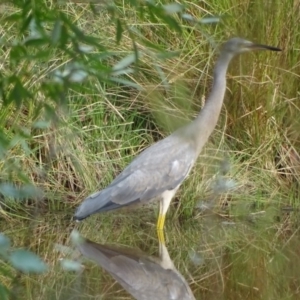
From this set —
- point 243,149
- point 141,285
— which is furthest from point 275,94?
point 141,285

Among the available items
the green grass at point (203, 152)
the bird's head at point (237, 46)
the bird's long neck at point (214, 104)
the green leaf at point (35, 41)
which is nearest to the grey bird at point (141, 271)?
the green grass at point (203, 152)

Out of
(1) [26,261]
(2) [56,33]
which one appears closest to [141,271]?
(2) [56,33]

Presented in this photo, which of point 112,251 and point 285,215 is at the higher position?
point 112,251

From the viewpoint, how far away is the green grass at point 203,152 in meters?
5.82

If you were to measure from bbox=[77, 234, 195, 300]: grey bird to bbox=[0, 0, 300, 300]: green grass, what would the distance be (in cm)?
25

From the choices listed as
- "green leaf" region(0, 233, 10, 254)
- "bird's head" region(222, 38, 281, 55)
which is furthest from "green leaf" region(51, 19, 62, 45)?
"bird's head" region(222, 38, 281, 55)

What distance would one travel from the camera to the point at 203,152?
6.68 metres

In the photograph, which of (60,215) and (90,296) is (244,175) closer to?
(60,215)

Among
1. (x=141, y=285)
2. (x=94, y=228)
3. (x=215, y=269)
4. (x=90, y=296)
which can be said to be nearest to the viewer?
(x=90, y=296)

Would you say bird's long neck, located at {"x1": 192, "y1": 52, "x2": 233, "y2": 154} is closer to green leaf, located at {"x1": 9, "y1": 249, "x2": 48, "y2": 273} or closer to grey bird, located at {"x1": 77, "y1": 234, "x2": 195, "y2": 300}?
grey bird, located at {"x1": 77, "y1": 234, "x2": 195, "y2": 300}

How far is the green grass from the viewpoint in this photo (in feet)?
19.1

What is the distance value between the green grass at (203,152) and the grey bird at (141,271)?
→ 0.25 metres

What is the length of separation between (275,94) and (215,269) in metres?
2.38

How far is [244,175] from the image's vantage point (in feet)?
21.8
